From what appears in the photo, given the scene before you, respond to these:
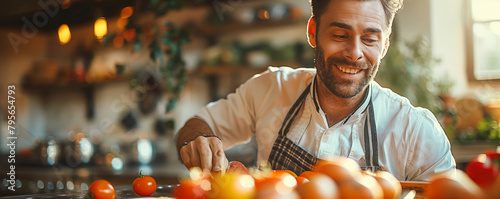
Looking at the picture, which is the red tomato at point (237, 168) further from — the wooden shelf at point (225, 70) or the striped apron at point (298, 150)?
the wooden shelf at point (225, 70)

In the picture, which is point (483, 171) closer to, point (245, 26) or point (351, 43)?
point (351, 43)

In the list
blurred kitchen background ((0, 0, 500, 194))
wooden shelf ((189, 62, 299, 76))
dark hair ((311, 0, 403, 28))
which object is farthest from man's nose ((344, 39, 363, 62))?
wooden shelf ((189, 62, 299, 76))

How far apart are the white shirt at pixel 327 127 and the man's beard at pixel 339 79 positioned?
3.2 inches

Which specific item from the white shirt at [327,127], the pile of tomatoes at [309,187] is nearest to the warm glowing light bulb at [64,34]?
the white shirt at [327,127]

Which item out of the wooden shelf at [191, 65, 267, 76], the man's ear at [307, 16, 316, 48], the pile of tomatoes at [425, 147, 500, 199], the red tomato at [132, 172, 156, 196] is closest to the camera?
the pile of tomatoes at [425, 147, 500, 199]

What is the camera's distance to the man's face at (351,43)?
1.37 m

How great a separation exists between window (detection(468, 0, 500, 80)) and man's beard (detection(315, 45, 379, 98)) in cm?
300

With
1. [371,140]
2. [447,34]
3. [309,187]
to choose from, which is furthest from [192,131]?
[447,34]

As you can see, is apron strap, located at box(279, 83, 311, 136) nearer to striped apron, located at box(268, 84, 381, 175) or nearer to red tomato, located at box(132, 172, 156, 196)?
striped apron, located at box(268, 84, 381, 175)

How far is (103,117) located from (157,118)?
656 mm

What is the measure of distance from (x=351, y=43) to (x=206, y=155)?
0.51 meters

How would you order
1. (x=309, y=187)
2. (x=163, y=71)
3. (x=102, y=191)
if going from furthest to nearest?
(x=163, y=71) < (x=102, y=191) < (x=309, y=187)

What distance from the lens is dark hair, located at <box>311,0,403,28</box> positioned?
1.41 metres

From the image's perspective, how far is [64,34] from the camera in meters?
5.16
